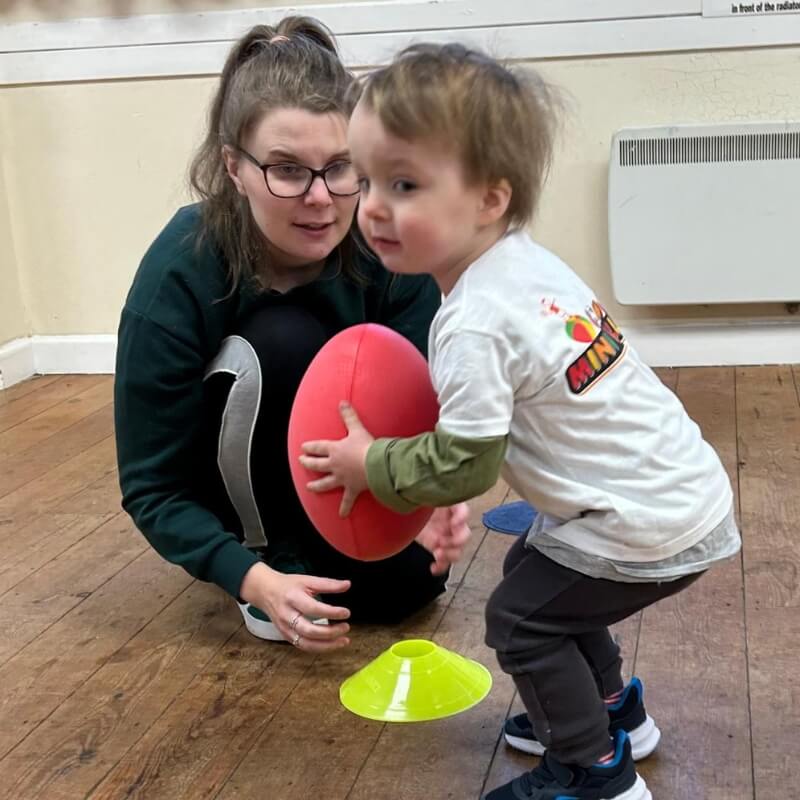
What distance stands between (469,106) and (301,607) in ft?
2.11

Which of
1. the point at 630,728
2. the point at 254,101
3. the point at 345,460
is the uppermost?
the point at 254,101

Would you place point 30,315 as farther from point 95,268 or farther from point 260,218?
point 260,218

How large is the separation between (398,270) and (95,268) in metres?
2.26

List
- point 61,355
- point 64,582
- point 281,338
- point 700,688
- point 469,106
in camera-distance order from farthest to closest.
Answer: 1. point 61,355
2. point 64,582
3. point 281,338
4. point 700,688
5. point 469,106

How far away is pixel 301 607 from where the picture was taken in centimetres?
132

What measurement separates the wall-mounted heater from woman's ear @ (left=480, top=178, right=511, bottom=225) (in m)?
1.79

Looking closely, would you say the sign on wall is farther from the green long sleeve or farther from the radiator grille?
the green long sleeve

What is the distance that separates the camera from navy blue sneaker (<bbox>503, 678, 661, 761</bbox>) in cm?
122

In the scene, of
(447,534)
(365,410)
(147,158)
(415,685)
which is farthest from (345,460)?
(147,158)

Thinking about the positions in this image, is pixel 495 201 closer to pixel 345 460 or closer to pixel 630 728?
pixel 345 460

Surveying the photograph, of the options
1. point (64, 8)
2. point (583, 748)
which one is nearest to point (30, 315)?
point (64, 8)

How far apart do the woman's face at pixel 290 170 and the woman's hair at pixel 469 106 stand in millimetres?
363

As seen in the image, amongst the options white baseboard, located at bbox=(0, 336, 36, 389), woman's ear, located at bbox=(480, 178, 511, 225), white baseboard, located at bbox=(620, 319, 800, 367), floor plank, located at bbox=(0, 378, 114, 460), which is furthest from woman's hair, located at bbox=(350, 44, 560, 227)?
white baseboard, located at bbox=(0, 336, 36, 389)

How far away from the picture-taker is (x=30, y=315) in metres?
3.19
